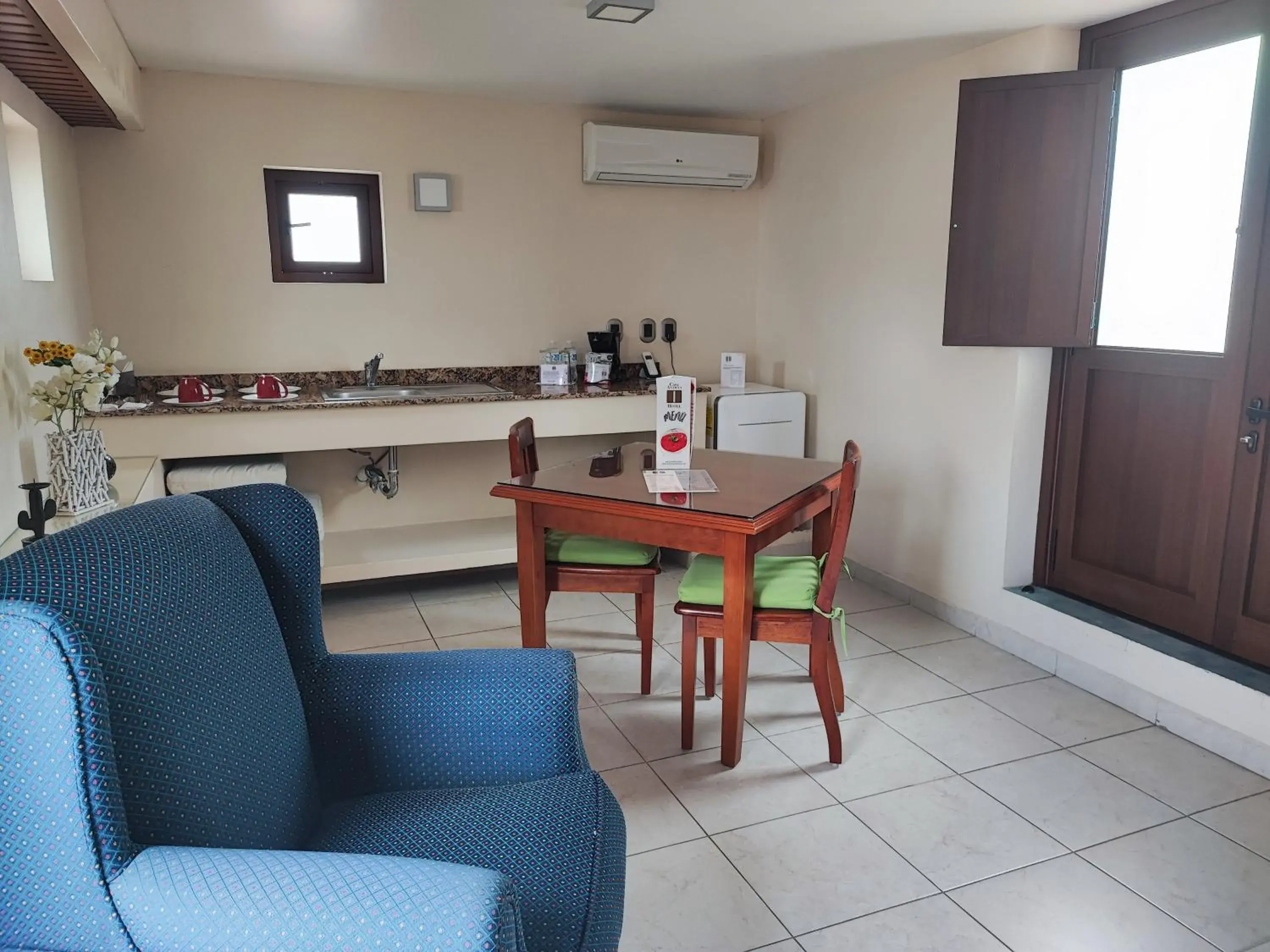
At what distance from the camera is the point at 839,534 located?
2459 mm

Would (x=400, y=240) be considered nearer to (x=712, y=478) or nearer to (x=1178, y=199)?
(x=712, y=478)

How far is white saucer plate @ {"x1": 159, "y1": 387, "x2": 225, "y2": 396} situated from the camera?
12.6 ft

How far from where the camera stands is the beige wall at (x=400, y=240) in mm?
3795

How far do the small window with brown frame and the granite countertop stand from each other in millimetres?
459

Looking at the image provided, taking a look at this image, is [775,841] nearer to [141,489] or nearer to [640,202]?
[141,489]

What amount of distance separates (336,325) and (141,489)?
4.91 ft

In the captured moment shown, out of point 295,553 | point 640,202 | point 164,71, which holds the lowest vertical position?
point 295,553

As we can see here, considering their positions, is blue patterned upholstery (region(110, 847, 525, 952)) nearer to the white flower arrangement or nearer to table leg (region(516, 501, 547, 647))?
the white flower arrangement

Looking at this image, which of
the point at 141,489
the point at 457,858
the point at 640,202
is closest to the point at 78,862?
the point at 457,858

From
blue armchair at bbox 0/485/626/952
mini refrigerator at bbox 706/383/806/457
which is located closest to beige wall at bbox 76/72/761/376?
mini refrigerator at bbox 706/383/806/457

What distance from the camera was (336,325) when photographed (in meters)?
4.14

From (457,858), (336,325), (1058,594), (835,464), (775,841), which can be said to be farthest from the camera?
(336,325)

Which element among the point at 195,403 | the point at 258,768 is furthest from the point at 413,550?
the point at 258,768

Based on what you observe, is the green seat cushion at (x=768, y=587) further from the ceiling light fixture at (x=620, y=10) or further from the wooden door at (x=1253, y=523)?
the ceiling light fixture at (x=620, y=10)
